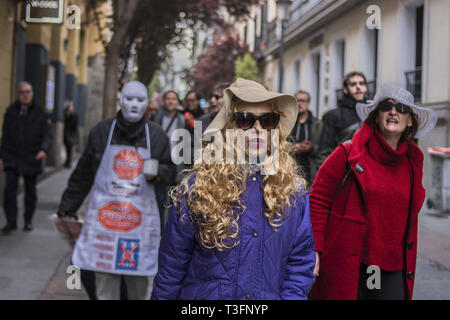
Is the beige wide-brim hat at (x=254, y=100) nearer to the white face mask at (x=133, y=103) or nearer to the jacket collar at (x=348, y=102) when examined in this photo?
the white face mask at (x=133, y=103)

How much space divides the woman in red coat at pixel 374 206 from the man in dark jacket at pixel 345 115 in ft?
5.62

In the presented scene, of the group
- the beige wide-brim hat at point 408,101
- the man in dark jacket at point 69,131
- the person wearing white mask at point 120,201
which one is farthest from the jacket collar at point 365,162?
the man in dark jacket at point 69,131

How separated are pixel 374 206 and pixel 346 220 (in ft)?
0.54

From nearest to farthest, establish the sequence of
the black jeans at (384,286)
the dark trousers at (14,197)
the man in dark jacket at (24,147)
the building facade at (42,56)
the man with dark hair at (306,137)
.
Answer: the black jeans at (384,286) < the man with dark hair at (306,137) < the dark trousers at (14,197) < the man in dark jacket at (24,147) < the building facade at (42,56)

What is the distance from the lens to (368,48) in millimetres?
13289

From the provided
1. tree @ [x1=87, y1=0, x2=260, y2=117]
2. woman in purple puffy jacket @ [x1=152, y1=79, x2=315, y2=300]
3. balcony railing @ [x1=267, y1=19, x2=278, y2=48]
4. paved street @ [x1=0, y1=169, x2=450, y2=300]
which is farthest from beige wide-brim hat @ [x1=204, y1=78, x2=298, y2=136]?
balcony railing @ [x1=267, y1=19, x2=278, y2=48]

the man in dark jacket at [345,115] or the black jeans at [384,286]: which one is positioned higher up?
the man in dark jacket at [345,115]

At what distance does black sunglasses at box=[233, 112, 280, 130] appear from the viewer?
2.62 meters

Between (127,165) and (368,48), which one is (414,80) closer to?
(368,48)

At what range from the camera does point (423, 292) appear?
13.6ft

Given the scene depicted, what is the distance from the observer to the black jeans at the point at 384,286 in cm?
333

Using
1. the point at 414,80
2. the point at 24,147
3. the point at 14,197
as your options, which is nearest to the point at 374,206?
the point at 14,197

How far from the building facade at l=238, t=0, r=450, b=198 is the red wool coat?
145 centimetres

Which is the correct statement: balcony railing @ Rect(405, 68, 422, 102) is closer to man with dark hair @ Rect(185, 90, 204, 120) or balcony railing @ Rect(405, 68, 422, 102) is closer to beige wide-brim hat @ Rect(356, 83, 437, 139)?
man with dark hair @ Rect(185, 90, 204, 120)
